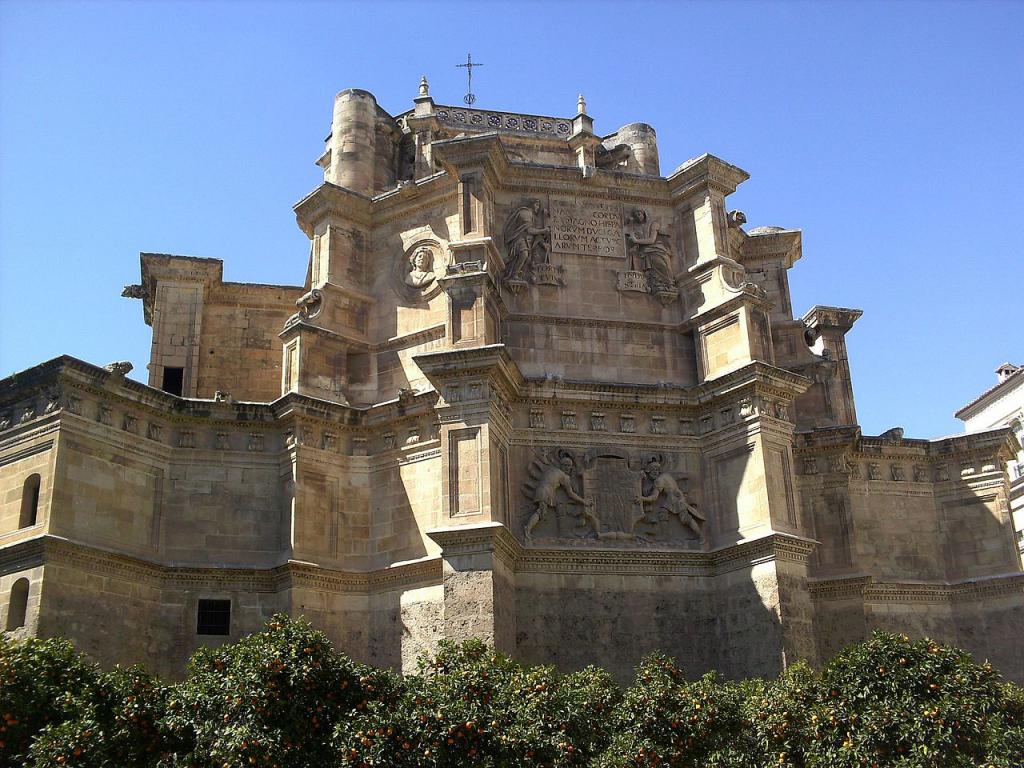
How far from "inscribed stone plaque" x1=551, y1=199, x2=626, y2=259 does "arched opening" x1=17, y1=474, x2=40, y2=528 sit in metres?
12.5

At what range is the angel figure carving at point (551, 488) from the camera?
2298 cm

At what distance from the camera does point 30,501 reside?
69.5 feet

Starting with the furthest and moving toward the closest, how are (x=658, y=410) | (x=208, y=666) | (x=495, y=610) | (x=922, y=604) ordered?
1. (x=922, y=604)
2. (x=658, y=410)
3. (x=495, y=610)
4. (x=208, y=666)

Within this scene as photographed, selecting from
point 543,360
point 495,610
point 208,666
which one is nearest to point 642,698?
point 495,610

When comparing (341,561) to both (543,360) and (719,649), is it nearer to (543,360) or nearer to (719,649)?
(543,360)

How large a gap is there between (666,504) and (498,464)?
3.94 meters

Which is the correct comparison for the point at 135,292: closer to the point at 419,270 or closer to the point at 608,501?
the point at 419,270

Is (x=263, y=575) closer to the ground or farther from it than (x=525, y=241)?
closer to the ground

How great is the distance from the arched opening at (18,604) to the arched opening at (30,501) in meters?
1.37

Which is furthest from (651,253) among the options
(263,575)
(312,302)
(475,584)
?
(263,575)

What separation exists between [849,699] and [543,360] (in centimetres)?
1110

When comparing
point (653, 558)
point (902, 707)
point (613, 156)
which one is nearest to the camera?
point (902, 707)

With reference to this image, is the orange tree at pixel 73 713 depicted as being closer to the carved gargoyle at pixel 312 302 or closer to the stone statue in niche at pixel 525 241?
the carved gargoyle at pixel 312 302

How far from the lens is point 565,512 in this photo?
915 inches
